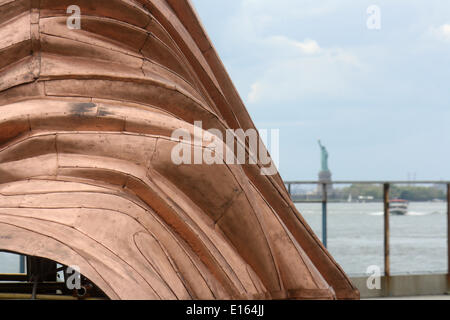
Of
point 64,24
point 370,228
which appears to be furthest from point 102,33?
point 370,228

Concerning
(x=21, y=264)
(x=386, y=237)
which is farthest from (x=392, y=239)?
(x=21, y=264)

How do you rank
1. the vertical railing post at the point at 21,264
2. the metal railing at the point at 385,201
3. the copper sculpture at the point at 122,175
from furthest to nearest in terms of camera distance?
the metal railing at the point at 385,201
the vertical railing post at the point at 21,264
the copper sculpture at the point at 122,175

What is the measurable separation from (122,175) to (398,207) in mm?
4775

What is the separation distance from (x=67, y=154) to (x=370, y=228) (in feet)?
16.4

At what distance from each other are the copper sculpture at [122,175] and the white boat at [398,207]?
3.78 metres

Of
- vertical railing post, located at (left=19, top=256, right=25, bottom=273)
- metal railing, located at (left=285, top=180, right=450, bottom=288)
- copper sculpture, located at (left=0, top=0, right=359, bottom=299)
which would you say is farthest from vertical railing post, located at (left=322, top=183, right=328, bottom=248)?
copper sculpture, located at (left=0, top=0, right=359, bottom=299)

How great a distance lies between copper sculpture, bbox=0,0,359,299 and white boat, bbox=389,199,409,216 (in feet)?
12.4

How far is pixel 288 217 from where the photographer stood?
388 centimetres

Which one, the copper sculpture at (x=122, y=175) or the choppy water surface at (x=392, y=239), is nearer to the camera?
the copper sculpture at (x=122, y=175)

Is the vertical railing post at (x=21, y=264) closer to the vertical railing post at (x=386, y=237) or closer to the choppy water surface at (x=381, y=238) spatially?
the choppy water surface at (x=381, y=238)

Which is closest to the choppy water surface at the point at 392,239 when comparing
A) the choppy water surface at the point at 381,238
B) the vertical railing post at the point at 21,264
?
the choppy water surface at the point at 381,238

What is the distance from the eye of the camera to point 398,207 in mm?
7223

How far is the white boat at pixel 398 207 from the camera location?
7223 millimetres

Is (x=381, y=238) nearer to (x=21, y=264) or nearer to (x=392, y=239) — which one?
(x=392, y=239)
